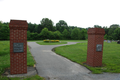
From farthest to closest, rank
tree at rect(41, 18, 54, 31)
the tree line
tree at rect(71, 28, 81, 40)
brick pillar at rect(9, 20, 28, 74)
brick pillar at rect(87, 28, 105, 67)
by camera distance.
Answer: tree at rect(41, 18, 54, 31)
tree at rect(71, 28, 81, 40)
the tree line
brick pillar at rect(87, 28, 105, 67)
brick pillar at rect(9, 20, 28, 74)

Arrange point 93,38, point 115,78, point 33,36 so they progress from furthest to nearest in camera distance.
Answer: point 33,36 → point 93,38 → point 115,78

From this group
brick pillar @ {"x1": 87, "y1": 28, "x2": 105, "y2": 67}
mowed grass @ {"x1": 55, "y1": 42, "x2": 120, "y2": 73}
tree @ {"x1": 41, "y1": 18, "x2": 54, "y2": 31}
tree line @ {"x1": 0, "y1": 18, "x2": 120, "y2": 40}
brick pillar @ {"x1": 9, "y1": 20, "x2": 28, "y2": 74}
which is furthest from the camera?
tree @ {"x1": 41, "y1": 18, "x2": 54, "y2": 31}

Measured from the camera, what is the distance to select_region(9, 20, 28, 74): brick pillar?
5254 mm

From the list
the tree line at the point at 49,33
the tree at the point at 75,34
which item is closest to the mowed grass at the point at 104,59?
the tree line at the point at 49,33

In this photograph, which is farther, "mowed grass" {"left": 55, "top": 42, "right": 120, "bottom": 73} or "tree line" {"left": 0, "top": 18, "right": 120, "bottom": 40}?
"tree line" {"left": 0, "top": 18, "right": 120, "bottom": 40}

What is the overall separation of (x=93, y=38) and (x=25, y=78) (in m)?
4.56

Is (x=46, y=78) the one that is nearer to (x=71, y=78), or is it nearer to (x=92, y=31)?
(x=71, y=78)

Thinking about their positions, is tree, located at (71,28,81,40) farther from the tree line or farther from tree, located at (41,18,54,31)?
tree, located at (41,18,54,31)

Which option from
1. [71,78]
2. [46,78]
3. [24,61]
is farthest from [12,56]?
[71,78]

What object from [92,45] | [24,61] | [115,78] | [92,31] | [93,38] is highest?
[92,31]

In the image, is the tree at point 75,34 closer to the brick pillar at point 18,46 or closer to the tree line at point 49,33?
the tree line at point 49,33

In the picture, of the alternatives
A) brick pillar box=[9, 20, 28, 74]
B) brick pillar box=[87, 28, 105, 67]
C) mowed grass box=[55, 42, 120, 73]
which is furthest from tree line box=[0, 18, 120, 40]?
brick pillar box=[87, 28, 105, 67]

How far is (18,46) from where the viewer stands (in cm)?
536

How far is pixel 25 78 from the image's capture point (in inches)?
189
